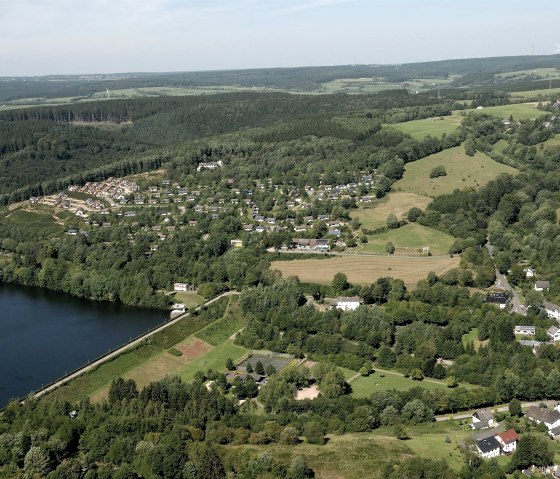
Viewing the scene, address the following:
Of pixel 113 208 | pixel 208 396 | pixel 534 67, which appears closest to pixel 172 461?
pixel 208 396

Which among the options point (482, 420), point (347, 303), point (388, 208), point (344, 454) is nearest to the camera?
point (344, 454)

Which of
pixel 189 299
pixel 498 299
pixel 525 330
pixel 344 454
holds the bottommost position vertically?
pixel 189 299

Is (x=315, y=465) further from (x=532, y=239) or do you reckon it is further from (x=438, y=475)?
(x=532, y=239)

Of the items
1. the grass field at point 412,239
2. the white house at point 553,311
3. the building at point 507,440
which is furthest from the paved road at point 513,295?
the building at point 507,440

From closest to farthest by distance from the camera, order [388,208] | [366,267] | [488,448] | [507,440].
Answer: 1. [488,448]
2. [507,440]
3. [366,267]
4. [388,208]

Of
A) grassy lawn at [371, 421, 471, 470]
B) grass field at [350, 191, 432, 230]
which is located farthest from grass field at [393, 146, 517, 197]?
grassy lawn at [371, 421, 471, 470]

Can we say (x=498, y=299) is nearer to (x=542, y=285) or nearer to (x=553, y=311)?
(x=553, y=311)

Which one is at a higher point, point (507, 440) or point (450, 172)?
point (450, 172)

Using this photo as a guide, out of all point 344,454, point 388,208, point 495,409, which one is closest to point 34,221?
point 388,208
